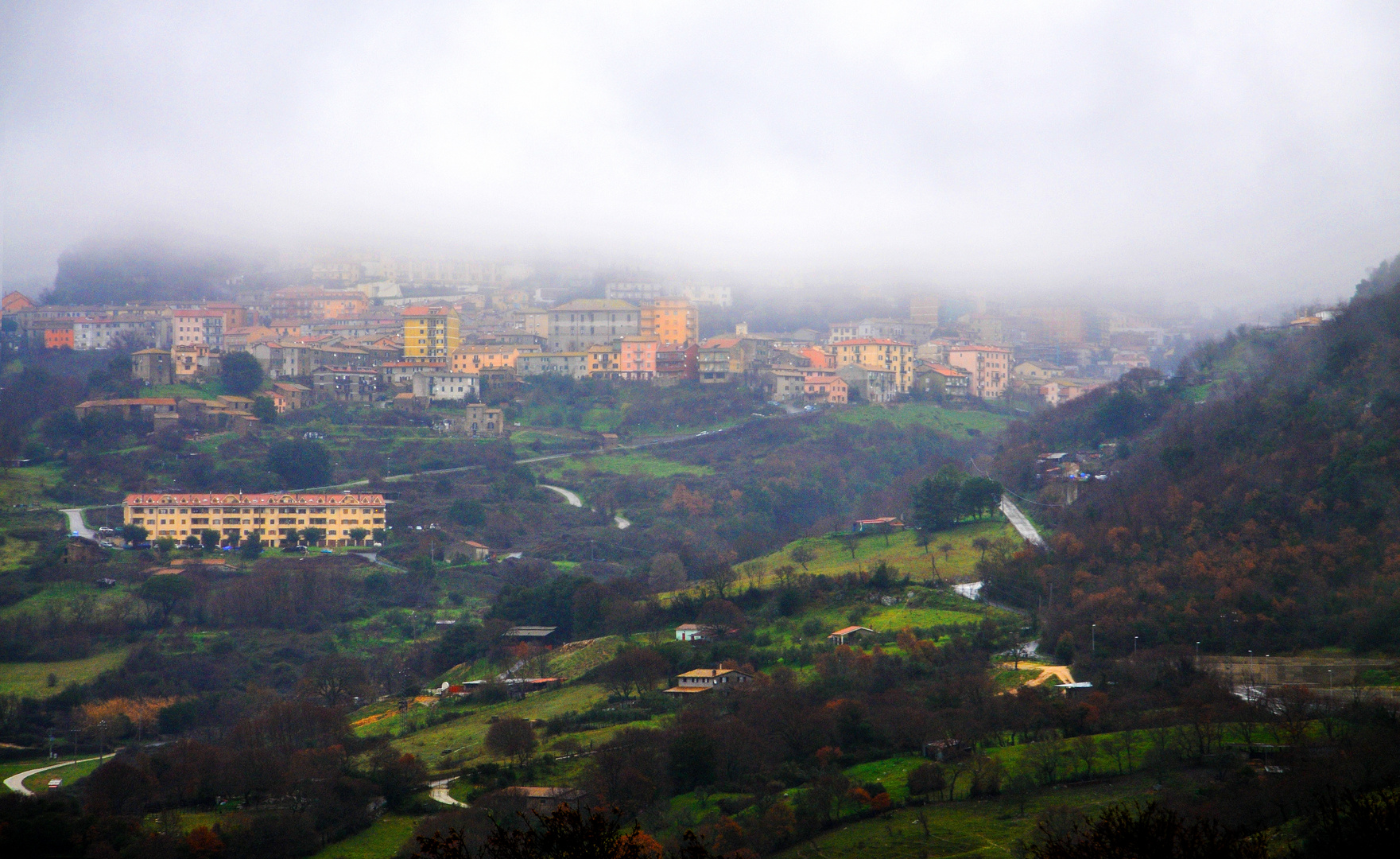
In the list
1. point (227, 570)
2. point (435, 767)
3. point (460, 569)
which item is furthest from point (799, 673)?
point (227, 570)

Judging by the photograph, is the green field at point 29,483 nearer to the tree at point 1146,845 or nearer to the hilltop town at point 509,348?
the hilltop town at point 509,348

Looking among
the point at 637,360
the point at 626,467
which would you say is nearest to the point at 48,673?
the point at 626,467

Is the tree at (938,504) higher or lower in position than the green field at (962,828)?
higher

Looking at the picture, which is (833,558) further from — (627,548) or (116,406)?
(116,406)

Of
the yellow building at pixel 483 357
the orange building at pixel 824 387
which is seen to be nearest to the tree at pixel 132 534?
the yellow building at pixel 483 357

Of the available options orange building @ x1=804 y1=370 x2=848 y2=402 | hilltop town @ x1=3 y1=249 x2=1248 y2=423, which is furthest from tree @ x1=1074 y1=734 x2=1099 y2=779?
orange building @ x1=804 y1=370 x2=848 y2=402

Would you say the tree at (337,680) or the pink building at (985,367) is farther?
the pink building at (985,367)
